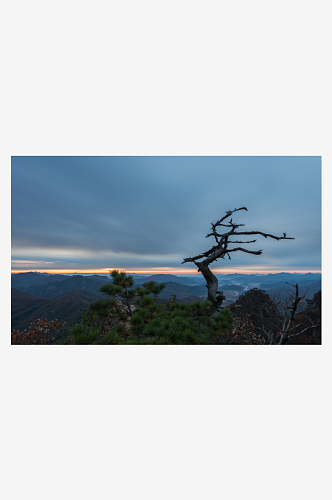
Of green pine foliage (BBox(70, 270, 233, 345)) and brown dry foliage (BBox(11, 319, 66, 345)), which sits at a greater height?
green pine foliage (BBox(70, 270, 233, 345))

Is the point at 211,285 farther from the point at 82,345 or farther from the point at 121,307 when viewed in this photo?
the point at 82,345

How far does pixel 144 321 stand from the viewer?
2434 millimetres

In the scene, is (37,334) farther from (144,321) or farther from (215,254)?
(215,254)

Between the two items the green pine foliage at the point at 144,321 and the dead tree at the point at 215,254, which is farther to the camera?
the dead tree at the point at 215,254

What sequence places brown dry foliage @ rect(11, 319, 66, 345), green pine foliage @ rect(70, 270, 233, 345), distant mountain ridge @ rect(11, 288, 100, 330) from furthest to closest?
distant mountain ridge @ rect(11, 288, 100, 330) < brown dry foliage @ rect(11, 319, 66, 345) < green pine foliage @ rect(70, 270, 233, 345)

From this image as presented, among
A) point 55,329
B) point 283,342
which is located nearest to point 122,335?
point 55,329

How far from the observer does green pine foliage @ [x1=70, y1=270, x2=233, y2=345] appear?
2035 mm

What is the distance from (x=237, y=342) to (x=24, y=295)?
8.79 metres

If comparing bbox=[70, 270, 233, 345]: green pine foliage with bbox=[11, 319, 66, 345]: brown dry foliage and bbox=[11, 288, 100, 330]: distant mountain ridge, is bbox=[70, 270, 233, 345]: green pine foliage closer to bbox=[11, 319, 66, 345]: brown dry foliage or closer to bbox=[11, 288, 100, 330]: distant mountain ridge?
bbox=[11, 319, 66, 345]: brown dry foliage

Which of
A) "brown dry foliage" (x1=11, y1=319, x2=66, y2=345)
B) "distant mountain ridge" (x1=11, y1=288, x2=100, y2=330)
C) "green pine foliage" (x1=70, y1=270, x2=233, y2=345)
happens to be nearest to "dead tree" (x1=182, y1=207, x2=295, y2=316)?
"green pine foliage" (x1=70, y1=270, x2=233, y2=345)

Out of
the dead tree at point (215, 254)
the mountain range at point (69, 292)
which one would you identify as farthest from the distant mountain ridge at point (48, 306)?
the dead tree at point (215, 254)

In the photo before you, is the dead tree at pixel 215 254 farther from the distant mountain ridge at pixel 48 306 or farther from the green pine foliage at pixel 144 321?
the distant mountain ridge at pixel 48 306

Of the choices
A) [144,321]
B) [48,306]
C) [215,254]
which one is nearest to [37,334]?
[144,321]

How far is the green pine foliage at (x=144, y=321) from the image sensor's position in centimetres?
204
